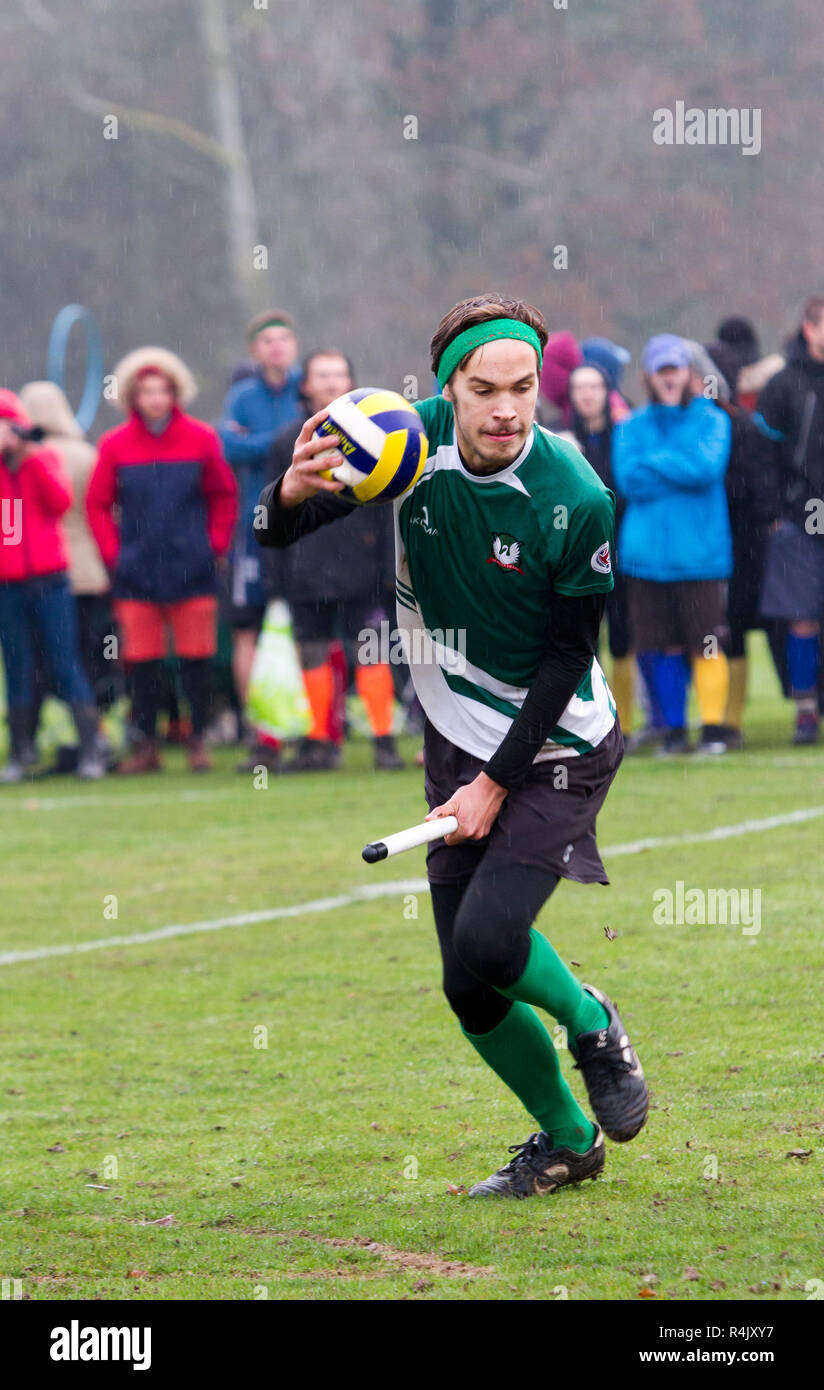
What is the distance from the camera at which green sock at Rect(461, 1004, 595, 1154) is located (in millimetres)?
4758

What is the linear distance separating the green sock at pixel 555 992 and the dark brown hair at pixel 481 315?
1301 mm

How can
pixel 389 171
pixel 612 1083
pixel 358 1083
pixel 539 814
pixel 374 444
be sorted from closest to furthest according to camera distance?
1. pixel 374 444
2. pixel 539 814
3. pixel 612 1083
4. pixel 358 1083
5. pixel 389 171

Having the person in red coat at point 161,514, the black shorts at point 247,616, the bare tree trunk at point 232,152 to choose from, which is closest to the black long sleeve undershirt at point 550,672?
the person in red coat at point 161,514

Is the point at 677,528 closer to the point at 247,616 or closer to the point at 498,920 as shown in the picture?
the point at 247,616

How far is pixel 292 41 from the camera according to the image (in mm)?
36344

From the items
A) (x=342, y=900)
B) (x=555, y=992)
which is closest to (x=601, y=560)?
(x=555, y=992)

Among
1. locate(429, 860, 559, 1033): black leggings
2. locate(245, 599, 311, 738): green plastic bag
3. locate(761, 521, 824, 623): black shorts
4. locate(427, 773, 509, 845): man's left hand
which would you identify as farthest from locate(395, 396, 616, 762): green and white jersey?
Result: locate(761, 521, 824, 623): black shorts

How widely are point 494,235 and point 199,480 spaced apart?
960 inches

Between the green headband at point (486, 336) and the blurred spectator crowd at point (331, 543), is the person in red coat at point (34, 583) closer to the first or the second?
the blurred spectator crowd at point (331, 543)

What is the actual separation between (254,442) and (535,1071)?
26.7 feet

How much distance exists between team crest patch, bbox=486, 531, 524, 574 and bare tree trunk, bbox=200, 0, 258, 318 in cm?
3264

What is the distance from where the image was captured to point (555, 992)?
15.4 ft

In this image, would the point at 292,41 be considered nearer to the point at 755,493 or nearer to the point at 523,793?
the point at 755,493
